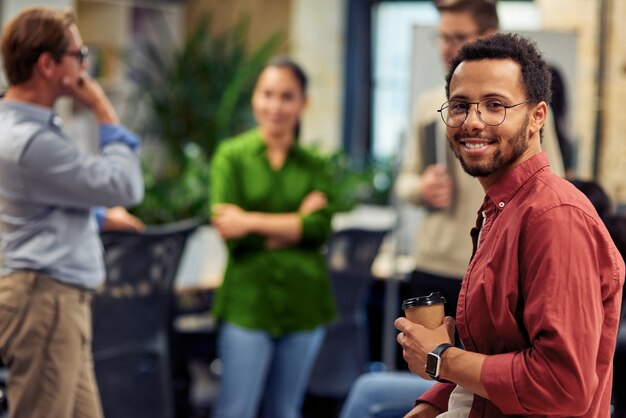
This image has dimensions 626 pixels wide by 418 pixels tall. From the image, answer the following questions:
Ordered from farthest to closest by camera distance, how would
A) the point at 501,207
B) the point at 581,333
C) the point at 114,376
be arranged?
the point at 114,376, the point at 501,207, the point at 581,333

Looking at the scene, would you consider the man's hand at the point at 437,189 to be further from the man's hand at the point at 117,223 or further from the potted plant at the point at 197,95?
the potted plant at the point at 197,95

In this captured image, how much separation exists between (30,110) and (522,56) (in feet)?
4.51

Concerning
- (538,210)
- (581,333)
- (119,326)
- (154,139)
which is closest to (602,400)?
(581,333)

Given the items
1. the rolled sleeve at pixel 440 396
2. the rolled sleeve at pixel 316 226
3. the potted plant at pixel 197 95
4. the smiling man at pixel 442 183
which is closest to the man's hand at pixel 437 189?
the smiling man at pixel 442 183

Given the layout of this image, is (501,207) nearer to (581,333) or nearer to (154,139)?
(581,333)

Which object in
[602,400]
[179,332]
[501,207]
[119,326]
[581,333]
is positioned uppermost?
[501,207]

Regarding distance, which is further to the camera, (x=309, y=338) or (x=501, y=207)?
(x=309, y=338)

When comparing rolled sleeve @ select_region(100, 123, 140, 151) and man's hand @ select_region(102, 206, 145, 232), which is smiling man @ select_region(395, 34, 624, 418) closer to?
rolled sleeve @ select_region(100, 123, 140, 151)

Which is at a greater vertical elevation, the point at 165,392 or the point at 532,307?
the point at 532,307

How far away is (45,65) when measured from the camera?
2270 mm

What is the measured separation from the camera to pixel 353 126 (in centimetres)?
716

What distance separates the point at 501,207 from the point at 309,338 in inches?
87.7

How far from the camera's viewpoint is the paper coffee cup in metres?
1.23

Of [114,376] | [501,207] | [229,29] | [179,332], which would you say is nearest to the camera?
[501,207]
